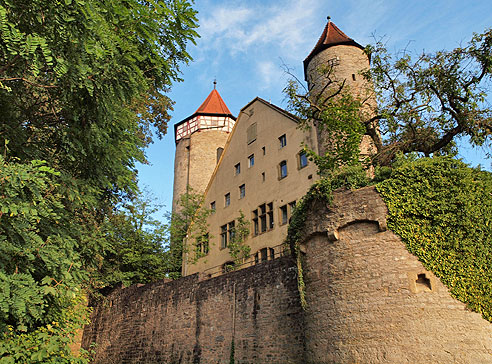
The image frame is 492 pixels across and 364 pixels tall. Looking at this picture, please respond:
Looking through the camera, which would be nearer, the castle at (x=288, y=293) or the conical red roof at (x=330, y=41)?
the castle at (x=288, y=293)

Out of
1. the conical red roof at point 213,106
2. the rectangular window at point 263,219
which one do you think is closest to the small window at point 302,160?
the rectangular window at point 263,219

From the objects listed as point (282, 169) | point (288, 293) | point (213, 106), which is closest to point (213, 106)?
point (213, 106)

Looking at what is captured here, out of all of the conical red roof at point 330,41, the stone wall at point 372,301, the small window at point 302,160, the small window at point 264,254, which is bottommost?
the stone wall at point 372,301

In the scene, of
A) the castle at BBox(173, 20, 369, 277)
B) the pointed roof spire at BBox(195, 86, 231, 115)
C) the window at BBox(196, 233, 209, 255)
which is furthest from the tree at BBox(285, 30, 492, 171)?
the pointed roof spire at BBox(195, 86, 231, 115)

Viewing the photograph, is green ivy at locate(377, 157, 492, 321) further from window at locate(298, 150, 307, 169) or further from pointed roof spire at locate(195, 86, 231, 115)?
pointed roof spire at locate(195, 86, 231, 115)

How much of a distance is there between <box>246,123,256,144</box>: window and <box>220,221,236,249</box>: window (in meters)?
4.56

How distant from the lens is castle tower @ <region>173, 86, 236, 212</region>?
117 feet

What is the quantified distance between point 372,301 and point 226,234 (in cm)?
1539

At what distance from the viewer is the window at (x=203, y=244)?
26.5 meters

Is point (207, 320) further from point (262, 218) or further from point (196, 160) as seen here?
point (196, 160)

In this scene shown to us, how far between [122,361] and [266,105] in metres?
14.5

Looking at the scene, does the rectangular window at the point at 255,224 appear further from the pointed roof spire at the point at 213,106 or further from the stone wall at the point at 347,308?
the pointed roof spire at the point at 213,106

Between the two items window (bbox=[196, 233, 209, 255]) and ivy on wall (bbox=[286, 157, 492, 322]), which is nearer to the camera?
ivy on wall (bbox=[286, 157, 492, 322])

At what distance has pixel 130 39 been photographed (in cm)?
868
